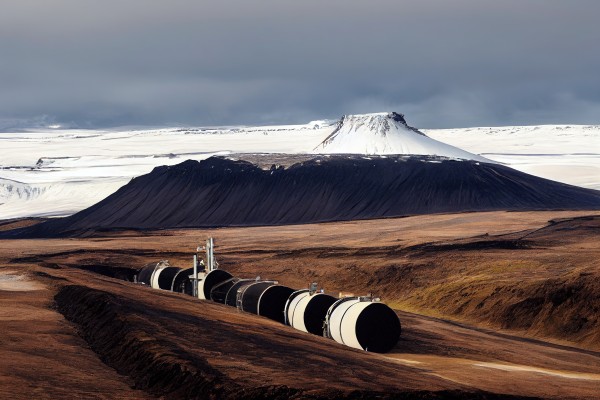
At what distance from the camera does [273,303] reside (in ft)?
186

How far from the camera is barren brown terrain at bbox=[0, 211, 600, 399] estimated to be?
31.0m

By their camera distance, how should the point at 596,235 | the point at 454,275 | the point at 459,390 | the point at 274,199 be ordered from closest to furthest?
the point at 459,390, the point at 454,275, the point at 596,235, the point at 274,199

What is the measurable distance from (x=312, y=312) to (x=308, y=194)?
126m

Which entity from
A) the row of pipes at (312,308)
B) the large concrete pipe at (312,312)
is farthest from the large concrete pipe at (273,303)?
the large concrete pipe at (312,312)

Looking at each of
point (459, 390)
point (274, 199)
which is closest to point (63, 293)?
point (459, 390)

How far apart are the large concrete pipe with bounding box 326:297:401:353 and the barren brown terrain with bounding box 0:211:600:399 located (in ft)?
3.19

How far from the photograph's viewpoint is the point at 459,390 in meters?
31.6

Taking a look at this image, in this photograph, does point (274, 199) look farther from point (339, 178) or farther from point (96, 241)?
point (96, 241)

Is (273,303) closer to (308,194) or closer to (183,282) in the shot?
(183,282)

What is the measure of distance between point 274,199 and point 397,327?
127 meters

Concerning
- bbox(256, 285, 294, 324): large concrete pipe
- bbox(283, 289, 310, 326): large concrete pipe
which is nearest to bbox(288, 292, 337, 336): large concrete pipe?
bbox(283, 289, 310, 326): large concrete pipe

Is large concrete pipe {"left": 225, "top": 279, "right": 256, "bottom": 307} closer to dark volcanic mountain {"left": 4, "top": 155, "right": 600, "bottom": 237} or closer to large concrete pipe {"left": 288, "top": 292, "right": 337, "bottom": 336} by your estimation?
large concrete pipe {"left": 288, "top": 292, "right": 337, "bottom": 336}

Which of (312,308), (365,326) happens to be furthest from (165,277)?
(365,326)

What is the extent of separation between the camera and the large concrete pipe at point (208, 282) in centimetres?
6519
